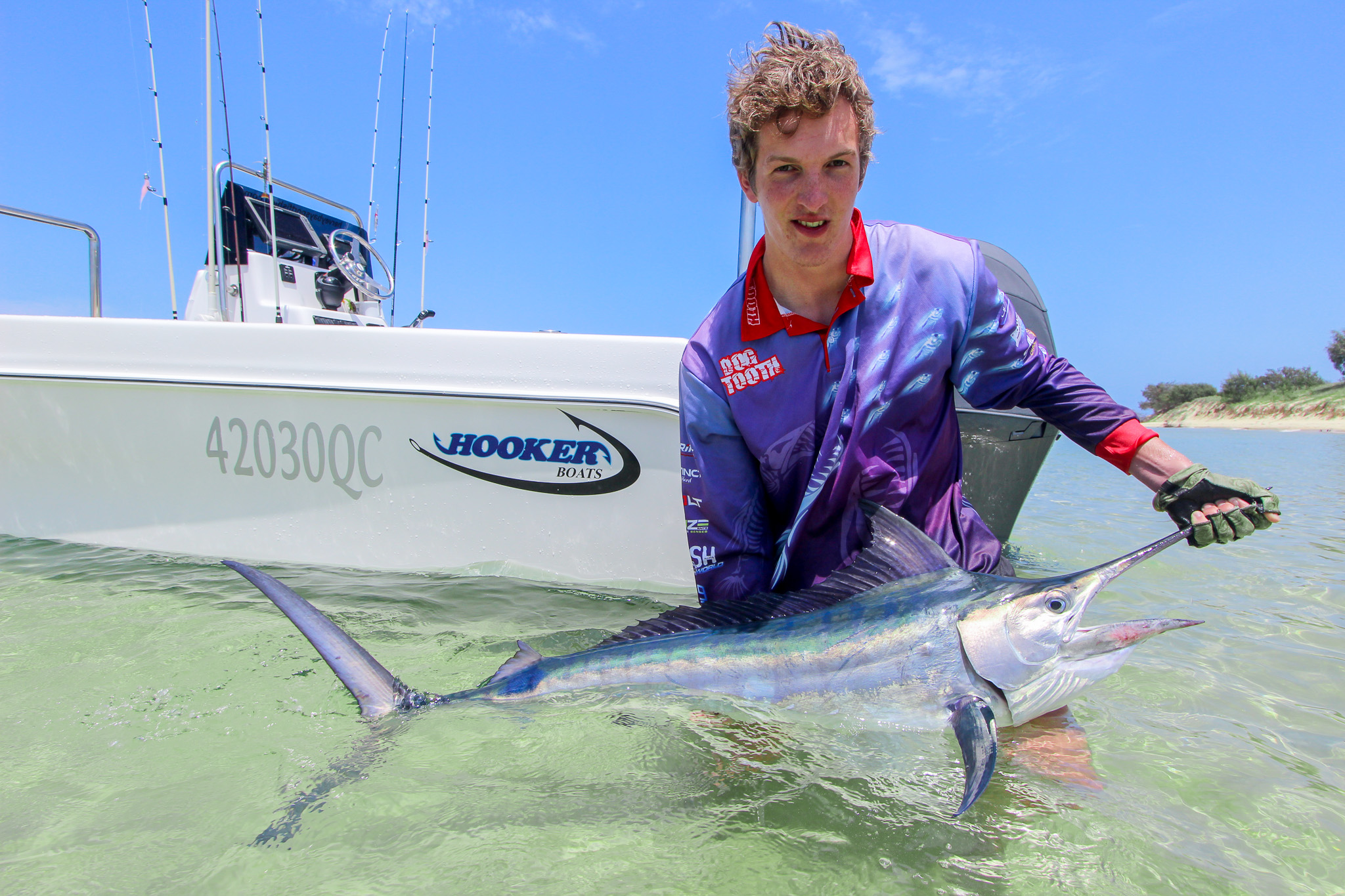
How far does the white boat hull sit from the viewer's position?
308 cm

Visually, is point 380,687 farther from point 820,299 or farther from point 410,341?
point 410,341

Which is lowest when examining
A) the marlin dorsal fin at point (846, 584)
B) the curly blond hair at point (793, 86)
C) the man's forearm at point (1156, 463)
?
the marlin dorsal fin at point (846, 584)

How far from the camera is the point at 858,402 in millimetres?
1845

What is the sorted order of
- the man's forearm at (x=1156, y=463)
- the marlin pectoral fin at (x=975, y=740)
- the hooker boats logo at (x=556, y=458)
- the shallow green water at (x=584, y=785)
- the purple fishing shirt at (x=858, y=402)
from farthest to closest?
the hooker boats logo at (x=556, y=458) → the purple fishing shirt at (x=858, y=402) → the man's forearm at (x=1156, y=463) → the shallow green water at (x=584, y=785) → the marlin pectoral fin at (x=975, y=740)

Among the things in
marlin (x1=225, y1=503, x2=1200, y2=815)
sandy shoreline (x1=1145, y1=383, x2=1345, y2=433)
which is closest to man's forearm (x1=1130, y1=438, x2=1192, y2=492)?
marlin (x1=225, y1=503, x2=1200, y2=815)

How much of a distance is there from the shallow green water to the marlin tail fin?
0.24 feet

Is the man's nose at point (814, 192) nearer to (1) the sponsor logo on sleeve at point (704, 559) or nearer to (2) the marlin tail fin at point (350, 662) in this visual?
(1) the sponsor logo on sleeve at point (704, 559)

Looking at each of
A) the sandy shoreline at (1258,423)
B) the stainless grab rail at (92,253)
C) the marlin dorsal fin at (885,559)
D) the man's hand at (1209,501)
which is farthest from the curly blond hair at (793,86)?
the sandy shoreline at (1258,423)

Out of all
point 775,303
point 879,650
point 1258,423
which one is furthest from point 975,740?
point 1258,423

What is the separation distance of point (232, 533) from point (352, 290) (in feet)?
9.22

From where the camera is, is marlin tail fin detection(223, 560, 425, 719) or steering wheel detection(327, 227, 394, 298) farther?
steering wheel detection(327, 227, 394, 298)

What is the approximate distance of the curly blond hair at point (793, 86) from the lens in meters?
1.70

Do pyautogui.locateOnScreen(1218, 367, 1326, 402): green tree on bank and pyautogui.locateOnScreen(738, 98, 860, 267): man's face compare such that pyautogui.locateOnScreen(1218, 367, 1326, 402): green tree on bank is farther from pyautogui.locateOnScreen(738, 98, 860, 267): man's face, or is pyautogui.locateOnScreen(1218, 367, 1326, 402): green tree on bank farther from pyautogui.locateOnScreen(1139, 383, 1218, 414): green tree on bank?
pyautogui.locateOnScreen(738, 98, 860, 267): man's face

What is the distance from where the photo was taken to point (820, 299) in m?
1.95
